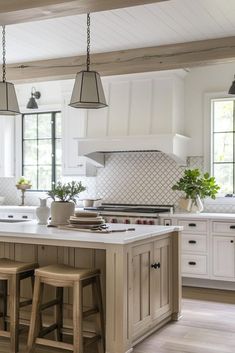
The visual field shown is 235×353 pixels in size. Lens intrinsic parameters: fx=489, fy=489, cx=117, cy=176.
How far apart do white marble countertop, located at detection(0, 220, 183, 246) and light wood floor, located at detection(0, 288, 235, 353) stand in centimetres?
85

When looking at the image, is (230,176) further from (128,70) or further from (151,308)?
(151,308)

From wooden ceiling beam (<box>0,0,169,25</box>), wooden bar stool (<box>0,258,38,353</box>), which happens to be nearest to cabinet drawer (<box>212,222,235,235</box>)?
wooden bar stool (<box>0,258,38,353</box>)

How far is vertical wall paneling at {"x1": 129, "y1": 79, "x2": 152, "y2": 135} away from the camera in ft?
21.5

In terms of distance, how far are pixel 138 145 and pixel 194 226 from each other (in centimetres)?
129

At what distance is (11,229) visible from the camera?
4168 mm

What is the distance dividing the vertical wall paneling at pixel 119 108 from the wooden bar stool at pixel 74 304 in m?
3.21

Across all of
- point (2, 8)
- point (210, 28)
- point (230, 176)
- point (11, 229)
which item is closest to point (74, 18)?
point (2, 8)

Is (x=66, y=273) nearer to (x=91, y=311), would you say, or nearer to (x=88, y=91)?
(x=91, y=311)

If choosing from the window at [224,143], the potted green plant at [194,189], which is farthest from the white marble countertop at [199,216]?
the window at [224,143]

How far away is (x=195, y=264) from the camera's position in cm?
603

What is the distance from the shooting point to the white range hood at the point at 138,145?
20.6 ft

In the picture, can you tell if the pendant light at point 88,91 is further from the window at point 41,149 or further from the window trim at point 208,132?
the window at point 41,149

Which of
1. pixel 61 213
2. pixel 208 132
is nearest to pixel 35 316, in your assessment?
pixel 61 213

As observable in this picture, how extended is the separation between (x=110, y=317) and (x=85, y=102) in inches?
64.8
